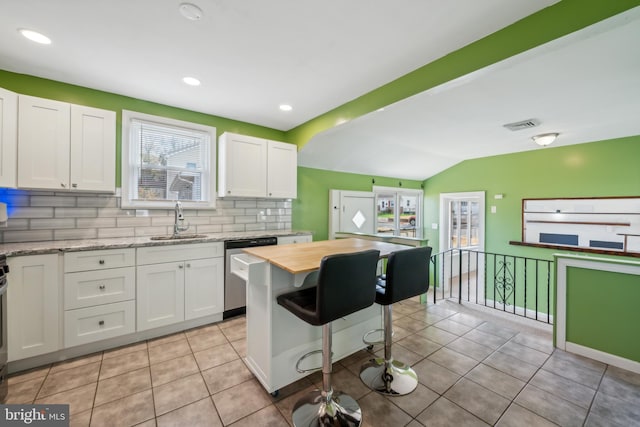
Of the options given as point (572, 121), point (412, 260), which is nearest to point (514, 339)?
point (412, 260)

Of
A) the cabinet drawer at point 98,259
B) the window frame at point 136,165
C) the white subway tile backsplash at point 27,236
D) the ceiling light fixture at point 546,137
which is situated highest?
the ceiling light fixture at point 546,137

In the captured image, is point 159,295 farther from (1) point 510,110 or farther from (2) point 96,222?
(1) point 510,110

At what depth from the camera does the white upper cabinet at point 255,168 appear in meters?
3.35

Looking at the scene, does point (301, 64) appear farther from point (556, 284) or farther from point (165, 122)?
point (556, 284)

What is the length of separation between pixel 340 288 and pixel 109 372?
2.10 m

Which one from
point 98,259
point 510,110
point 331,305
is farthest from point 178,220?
point 510,110

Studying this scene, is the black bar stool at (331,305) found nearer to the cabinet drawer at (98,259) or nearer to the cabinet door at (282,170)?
the cabinet drawer at (98,259)

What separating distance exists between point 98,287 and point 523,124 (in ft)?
17.0

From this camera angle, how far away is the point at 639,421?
5.28 ft

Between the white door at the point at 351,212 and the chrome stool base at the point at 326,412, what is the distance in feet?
9.72

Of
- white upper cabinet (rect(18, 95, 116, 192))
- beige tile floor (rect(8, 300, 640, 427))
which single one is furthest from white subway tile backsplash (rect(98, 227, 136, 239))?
beige tile floor (rect(8, 300, 640, 427))

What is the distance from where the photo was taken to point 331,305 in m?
1.44

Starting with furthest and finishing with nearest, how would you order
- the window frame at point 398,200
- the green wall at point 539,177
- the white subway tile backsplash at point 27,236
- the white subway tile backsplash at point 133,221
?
the window frame at point 398,200
the green wall at point 539,177
the white subway tile backsplash at point 133,221
the white subway tile backsplash at point 27,236

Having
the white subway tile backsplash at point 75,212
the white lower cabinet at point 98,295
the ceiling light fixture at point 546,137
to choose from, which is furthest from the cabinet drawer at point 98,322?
the ceiling light fixture at point 546,137
